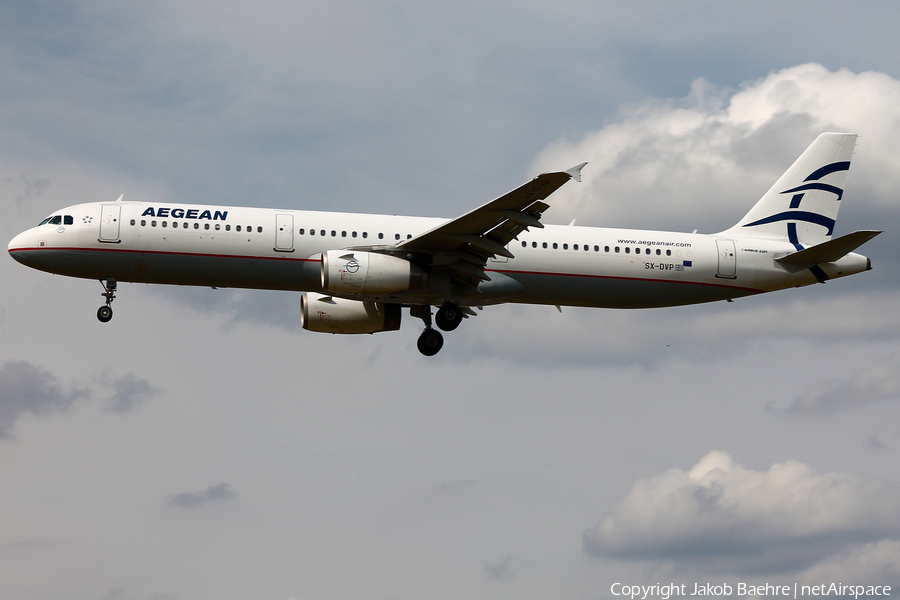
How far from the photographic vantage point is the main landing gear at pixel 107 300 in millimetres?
36281

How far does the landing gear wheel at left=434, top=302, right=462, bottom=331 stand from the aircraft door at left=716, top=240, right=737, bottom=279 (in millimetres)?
10161

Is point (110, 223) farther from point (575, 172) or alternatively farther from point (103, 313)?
point (575, 172)

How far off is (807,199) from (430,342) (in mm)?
16812

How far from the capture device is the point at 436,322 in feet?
126

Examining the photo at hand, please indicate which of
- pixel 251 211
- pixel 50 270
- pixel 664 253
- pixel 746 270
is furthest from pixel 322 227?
pixel 746 270

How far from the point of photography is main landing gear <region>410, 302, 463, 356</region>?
38000 millimetres

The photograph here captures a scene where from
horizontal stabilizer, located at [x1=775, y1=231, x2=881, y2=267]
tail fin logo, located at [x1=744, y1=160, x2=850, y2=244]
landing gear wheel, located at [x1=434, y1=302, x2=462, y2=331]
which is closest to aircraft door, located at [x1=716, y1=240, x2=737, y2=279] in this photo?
horizontal stabilizer, located at [x1=775, y1=231, x2=881, y2=267]

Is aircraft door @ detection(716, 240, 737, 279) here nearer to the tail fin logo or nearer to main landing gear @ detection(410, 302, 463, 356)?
the tail fin logo

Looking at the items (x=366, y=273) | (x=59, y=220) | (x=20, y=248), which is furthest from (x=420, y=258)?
(x=20, y=248)

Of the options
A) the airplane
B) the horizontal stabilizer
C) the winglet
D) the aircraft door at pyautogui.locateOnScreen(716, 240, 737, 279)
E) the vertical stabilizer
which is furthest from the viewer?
the vertical stabilizer

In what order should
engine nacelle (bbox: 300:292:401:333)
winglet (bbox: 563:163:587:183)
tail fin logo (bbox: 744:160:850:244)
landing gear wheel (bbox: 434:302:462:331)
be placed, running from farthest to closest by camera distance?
tail fin logo (bbox: 744:160:850:244) → engine nacelle (bbox: 300:292:401:333) → landing gear wheel (bbox: 434:302:462:331) → winglet (bbox: 563:163:587:183)

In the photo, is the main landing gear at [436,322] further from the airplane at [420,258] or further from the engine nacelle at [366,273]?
the engine nacelle at [366,273]

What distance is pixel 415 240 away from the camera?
34.8 meters

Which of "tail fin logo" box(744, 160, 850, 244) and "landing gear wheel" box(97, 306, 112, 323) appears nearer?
"landing gear wheel" box(97, 306, 112, 323)
